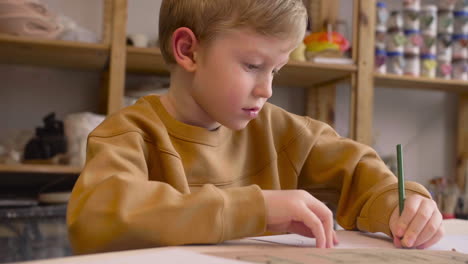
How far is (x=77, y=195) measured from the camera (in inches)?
25.9

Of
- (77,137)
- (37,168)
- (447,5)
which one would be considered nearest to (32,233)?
(37,168)

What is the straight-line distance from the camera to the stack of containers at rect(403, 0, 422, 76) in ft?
7.57

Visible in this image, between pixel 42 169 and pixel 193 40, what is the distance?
115cm

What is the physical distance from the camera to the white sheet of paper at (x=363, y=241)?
0.66m

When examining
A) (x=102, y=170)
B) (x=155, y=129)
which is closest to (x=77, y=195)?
(x=102, y=170)

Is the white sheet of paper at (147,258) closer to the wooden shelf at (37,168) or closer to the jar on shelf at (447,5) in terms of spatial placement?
the wooden shelf at (37,168)

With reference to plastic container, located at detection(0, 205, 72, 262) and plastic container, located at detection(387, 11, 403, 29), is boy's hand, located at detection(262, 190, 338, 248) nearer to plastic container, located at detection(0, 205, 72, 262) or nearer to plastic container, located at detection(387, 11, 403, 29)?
plastic container, located at detection(0, 205, 72, 262)

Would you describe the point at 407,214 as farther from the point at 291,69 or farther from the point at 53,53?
the point at 53,53

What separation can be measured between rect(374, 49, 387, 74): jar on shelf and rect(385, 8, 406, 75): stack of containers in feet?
0.19

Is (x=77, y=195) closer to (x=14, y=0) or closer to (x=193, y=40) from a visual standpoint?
(x=193, y=40)

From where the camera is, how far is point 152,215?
1.97 ft

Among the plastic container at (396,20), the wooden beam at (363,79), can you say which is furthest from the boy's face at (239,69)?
the plastic container at (396,20)

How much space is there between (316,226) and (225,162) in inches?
12.6

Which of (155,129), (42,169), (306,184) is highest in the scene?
(155,129)
